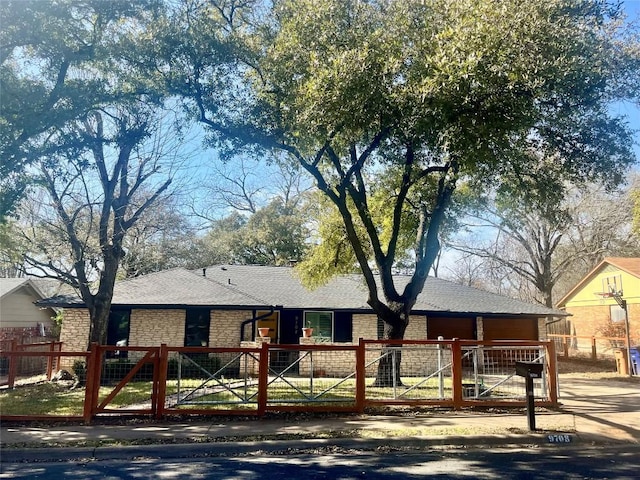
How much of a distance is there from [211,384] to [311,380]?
12.5 ft

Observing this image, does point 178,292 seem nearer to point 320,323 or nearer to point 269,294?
point 269,294

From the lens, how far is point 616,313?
2594 centimetres

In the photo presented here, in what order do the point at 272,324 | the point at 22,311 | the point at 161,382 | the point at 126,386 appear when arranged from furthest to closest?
the point at 22,311 < the point at 272,324 < the point at 126,386 < the point at 161,382

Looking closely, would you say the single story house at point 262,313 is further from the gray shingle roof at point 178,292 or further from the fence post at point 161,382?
the fence post at point 161,382

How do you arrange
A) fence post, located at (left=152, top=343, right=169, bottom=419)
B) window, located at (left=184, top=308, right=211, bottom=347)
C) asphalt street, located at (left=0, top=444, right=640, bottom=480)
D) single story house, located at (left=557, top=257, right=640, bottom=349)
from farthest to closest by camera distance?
single story house, located at (left=557, top=257, right=640, bottom=349)
window, located at (left=184, top=308, right=211, bottom=347)
fence post, located at (left=152, top=343, right=169, bottom=419)
asphalt street, located at (left=0, top=444, right=640, bottom=480)

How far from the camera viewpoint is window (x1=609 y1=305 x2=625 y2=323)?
2535 centimetres

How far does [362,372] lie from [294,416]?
1.50 meters

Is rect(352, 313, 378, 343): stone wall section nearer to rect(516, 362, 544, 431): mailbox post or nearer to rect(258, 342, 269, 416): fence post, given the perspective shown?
rect(258, 342, 269, 416): fence post

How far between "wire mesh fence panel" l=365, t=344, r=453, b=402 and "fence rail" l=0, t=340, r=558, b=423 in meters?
0.03

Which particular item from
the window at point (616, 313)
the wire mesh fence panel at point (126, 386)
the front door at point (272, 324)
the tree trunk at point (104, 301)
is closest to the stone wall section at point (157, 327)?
the wire mesh fence panel at point (126, 386)

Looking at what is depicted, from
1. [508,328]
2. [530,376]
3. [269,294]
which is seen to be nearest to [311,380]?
[530,376]

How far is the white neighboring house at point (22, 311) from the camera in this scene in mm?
21734

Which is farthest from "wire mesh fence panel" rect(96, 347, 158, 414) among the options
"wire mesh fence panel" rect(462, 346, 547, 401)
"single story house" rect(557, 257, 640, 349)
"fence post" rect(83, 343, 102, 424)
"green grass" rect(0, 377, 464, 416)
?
"single story house" rect(557, 257, 640, 349)

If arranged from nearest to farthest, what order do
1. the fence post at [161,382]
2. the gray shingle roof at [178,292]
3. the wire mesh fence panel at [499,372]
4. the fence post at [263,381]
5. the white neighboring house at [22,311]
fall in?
1. the fence post at [161,382]
2. the fence post at [263,381]
3. the wire mesh fence panel at [499,372]
4. the gray shingle roof at [178,292]
5. the white neighboring house at [22,311]
